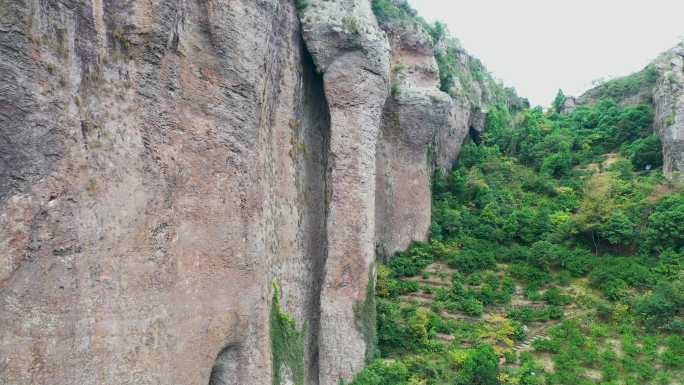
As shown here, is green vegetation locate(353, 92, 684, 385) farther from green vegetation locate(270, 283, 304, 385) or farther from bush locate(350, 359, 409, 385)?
green vegetation locate(270, 283, 304, 385)

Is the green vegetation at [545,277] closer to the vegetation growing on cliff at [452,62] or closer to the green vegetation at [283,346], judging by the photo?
the green vegetation at [283,346]

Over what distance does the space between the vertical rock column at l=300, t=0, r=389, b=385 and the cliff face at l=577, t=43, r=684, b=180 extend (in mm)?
14802

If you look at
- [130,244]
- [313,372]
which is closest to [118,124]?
[130,244]

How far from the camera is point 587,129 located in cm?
2886

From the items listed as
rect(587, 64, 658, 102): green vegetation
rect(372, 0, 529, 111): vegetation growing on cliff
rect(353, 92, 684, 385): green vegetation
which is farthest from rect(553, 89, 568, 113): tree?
rect(353, 92, 684, 385): green vegetation

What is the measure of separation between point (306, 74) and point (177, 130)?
21.5ft

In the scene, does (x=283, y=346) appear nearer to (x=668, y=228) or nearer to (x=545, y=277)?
(x=545, y=277)

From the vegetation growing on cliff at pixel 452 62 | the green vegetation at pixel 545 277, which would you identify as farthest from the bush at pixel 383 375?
the vegetation growing on cliff at pixel 452 62

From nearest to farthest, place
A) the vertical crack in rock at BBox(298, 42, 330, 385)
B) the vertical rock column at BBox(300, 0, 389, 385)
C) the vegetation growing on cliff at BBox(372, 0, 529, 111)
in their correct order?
the vertical rock column at BBox(300, 0, 389, 385)
the vertical crack in rock at BBox(298, 42, 330, 385)
the vegetation growing on cliff at BBox(372, 0, 529, 111)

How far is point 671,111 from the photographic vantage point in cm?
2219

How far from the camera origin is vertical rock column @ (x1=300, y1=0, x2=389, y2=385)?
14.5 meters

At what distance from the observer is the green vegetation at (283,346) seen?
12.5m

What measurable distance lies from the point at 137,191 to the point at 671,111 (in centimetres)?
2377

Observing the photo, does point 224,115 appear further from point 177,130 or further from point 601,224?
point 601,224
